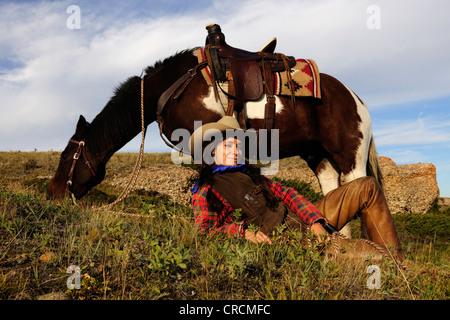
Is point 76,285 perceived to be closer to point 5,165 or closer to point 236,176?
point 236,176

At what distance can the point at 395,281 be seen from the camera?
2.71 metres

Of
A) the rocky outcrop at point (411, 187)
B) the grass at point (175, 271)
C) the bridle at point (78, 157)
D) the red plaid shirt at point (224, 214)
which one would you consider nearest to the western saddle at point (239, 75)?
the red plaid shirt at point (224, 214)

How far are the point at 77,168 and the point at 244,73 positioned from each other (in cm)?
362

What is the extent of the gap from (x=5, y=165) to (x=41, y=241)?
46.3 feet

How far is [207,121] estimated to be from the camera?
4.93 metres

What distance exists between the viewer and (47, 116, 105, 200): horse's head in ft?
20.4

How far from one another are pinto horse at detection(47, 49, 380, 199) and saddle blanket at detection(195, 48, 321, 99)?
0.10 meters

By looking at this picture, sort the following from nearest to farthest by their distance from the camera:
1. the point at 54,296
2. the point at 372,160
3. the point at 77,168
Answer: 1. the point at 54,296
2. the point at 372,160
3. the point at 77,168

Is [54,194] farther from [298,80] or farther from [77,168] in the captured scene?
[298,80]

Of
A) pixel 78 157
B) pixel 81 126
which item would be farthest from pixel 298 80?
pixel 78 157

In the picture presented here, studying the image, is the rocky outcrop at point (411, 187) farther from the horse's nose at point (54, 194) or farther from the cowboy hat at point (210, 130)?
the horse's nose at point (54, 194)
